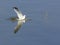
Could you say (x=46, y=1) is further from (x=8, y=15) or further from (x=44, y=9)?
Result: (x=8, y=15)

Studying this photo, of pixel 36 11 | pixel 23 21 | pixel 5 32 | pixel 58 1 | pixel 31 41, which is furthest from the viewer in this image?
pixel 58 1

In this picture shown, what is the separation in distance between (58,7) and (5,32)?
236cm

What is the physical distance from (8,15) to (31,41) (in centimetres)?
210

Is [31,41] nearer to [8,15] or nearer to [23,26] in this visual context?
[23,26]

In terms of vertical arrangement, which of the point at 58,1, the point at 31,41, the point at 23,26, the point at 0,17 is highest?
the point at 58,1

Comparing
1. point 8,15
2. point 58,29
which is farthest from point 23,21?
point 58,29

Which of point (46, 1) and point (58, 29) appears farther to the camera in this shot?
point (46, 1)

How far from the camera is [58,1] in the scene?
11.8m

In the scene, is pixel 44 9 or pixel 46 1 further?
pixel 46 1

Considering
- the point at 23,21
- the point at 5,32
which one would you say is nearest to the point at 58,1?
the point at 23,21

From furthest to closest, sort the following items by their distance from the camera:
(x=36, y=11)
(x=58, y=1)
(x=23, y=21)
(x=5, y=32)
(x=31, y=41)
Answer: (x=58, y=1), (x=36, y=11), (x=23, y=21), (x=5, y=32), (x=31, y=41)

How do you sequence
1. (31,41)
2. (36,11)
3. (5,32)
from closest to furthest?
(31,41) → (5,32) → (36,11)

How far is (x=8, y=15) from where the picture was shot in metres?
10.6

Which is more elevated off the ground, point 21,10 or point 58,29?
point 21,10
